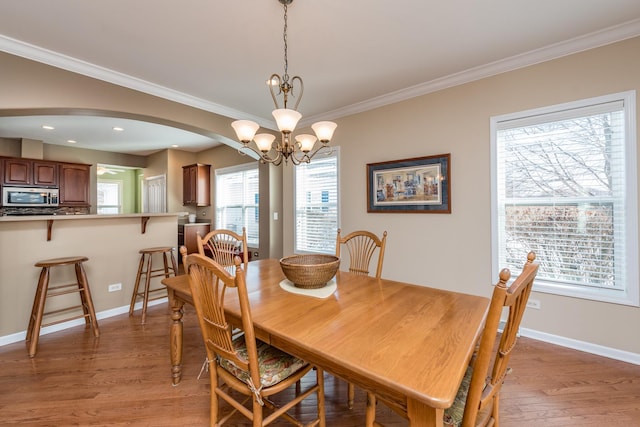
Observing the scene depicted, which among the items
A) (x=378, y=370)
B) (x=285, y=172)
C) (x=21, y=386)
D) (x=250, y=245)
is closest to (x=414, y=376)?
(x=378, y=370)

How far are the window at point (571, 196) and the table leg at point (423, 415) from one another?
2329mm

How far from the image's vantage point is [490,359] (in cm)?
99

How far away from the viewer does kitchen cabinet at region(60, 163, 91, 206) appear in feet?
18.8

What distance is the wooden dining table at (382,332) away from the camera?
2.77 feet

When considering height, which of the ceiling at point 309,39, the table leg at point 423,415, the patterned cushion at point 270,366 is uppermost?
the ceiling at point 309,39

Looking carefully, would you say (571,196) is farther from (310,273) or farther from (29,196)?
(29,196)

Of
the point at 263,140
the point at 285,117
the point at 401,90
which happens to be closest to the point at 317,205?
the point at 401,90

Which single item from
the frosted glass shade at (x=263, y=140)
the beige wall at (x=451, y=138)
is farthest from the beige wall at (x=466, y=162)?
the frosted glass shade at (x=263, y=140)

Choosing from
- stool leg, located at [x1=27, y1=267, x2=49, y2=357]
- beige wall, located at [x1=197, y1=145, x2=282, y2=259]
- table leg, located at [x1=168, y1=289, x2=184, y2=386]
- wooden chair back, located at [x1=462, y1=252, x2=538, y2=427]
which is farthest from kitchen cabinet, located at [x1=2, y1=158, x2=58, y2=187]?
wooden chair back, located at [x1=462, y1=252, x2=538, y2=427]

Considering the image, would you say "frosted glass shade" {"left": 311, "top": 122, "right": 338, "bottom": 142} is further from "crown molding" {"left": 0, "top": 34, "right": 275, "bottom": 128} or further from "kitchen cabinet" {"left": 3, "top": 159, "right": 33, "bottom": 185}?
"kitchen cabinet" {"left": 3, "top": 159, "right": 33, "bottom": 185}

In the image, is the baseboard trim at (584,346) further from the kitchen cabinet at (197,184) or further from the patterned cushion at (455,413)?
the kitchen cabinet at (197,184)

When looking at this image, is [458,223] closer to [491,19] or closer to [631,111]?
[631,111]

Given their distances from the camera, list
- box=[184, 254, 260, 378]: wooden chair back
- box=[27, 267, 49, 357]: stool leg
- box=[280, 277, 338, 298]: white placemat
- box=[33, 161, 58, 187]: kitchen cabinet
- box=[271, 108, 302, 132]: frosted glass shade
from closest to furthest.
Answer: box=[184, 254, 260, 378]: wooden chair back, box=[280, 277, 338, 298]: white placemat, box=[271, 108, 302, 132]: frosted glass shade, box=[27, 267, 49, 357]: stool leg, box=[33, 161, 58, 187]: kitchen cabinet

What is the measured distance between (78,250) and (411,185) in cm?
380
